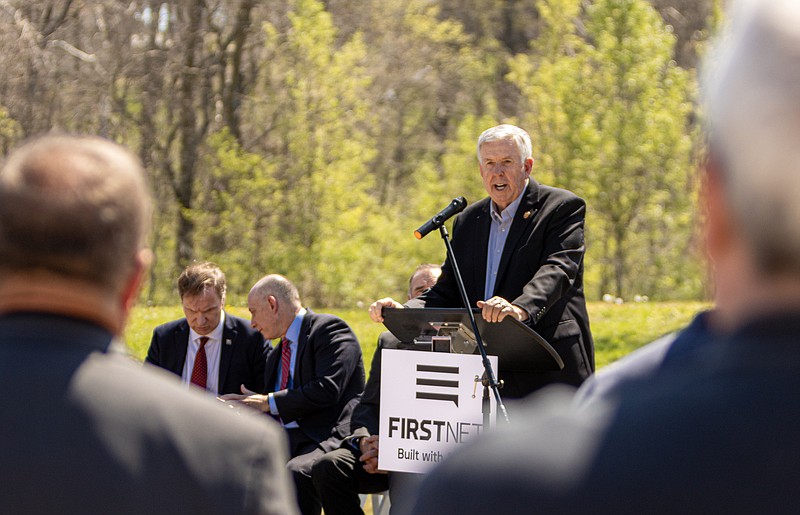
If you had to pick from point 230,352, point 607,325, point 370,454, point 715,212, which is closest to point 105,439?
point 715,212

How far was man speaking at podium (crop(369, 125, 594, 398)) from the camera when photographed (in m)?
4.79

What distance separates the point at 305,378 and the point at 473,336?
5.90ft

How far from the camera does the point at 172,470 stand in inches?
51.3

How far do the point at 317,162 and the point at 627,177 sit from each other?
7135mm

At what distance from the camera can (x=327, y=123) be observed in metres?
23.4

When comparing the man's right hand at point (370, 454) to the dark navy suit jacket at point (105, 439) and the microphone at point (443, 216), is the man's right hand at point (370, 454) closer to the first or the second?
the microphone at point (443, 216)

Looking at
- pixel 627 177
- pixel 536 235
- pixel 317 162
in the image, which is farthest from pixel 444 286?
pixel 627 177

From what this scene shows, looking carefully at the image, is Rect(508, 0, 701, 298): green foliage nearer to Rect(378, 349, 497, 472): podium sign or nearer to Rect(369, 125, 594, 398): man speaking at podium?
Rect(369, 125, 594, 398): man speaking at podium

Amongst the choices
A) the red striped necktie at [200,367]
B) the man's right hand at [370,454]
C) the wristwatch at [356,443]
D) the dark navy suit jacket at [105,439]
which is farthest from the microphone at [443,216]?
the dark navy suit jacket at [105,439]

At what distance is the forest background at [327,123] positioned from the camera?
2195 cm

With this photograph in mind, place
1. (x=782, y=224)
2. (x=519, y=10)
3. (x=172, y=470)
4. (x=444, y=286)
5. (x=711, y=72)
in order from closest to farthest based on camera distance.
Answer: (x=782, y=224) < (x=711, y=72) < (x=172, y=470) < (x=444, y=286) < (x=519, y=10)

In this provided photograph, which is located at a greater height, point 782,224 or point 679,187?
point 679,187

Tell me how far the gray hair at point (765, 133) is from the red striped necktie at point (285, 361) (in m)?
5.25

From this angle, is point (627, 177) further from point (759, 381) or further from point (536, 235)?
Result: point (759, 381)
